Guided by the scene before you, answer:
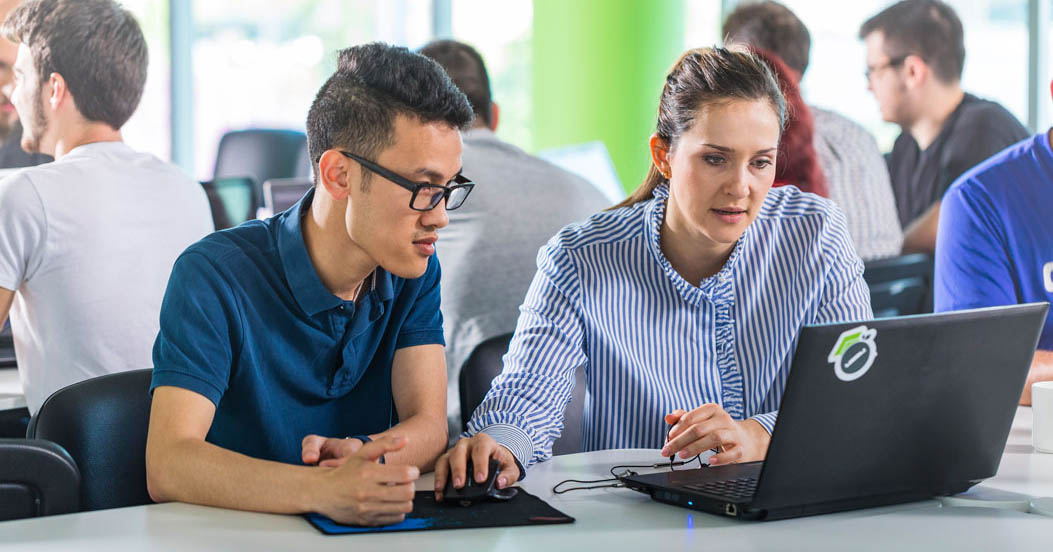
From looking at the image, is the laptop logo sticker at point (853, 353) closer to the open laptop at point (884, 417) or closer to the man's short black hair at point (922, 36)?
the open laptop at point (884, 417)

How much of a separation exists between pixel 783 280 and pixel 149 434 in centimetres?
107

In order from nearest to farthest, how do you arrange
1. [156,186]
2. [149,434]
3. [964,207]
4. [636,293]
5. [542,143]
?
[149,434] < [636,293] < [964,207] < [156,186] < [542,143]

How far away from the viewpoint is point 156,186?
8.10ft

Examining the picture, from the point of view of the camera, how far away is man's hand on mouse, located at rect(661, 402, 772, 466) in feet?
5.06

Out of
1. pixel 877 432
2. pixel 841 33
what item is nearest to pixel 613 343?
pixel 877 432

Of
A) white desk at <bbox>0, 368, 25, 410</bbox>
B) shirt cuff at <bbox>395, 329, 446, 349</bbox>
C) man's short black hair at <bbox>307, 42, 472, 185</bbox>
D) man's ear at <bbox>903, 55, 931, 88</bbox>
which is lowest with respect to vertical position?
white desk at <bbox>0, 368, 25, 410</bbox>

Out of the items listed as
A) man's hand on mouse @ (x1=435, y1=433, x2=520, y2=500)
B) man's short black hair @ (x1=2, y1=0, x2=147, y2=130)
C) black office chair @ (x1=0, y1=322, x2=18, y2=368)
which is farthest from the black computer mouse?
black office chair @ (x1=0, y1=322, x2=18, y2=368)

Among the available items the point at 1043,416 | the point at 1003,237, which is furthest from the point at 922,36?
the point at 1043,416

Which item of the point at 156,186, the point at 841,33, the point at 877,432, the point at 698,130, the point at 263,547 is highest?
the point at 841,33

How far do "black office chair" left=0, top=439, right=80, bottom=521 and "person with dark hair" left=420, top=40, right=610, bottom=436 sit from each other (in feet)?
3.86

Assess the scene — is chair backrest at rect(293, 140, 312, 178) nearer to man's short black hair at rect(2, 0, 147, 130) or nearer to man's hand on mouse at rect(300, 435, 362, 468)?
man's short black hair at rect(2, 0, 147, 130)

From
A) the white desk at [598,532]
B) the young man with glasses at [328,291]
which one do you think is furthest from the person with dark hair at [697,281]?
the white desk at [598,532]

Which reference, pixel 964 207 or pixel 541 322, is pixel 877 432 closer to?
pixel 541 322

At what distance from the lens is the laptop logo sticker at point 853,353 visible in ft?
3.99
